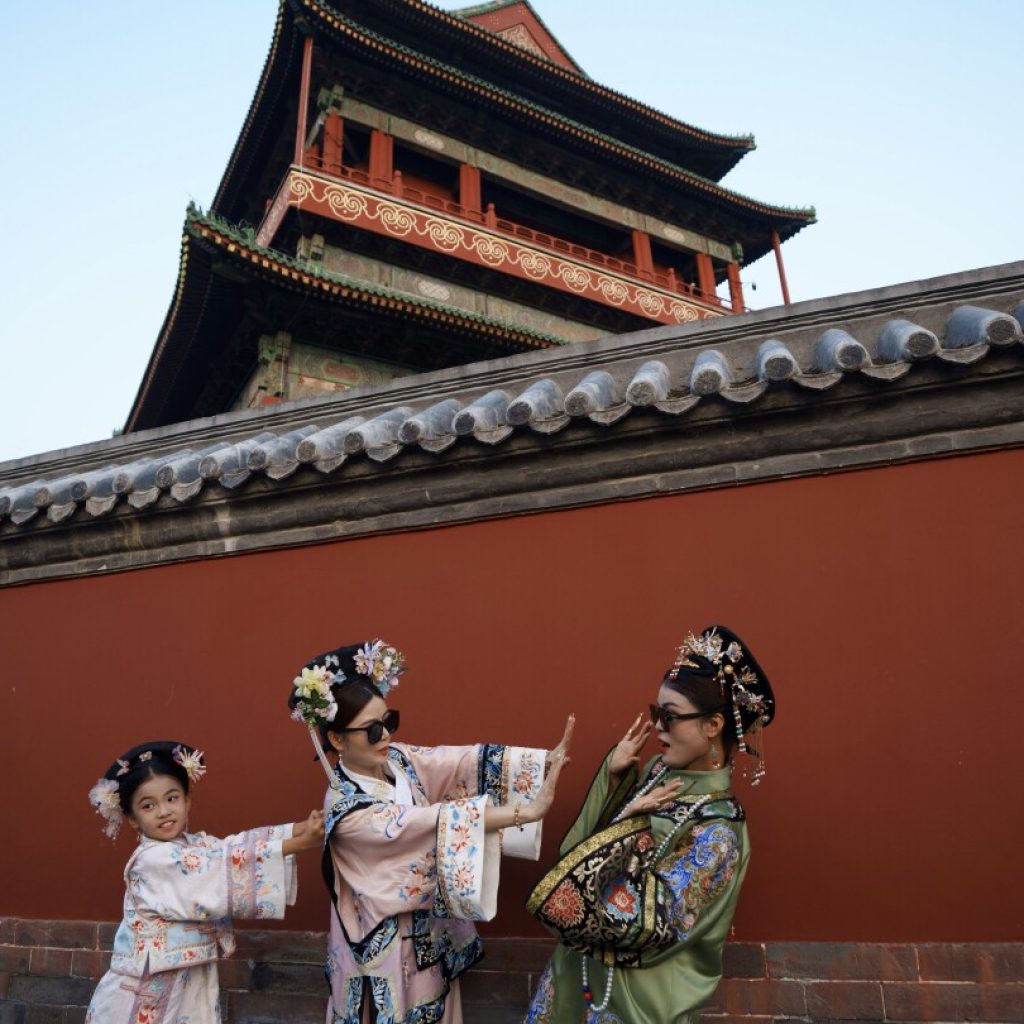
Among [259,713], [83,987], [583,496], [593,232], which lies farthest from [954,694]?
[593,232]

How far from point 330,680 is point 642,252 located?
15.5 meters

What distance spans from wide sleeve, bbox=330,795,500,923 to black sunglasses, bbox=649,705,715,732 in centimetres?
63

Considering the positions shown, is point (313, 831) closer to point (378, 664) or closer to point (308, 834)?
point (308, 834)

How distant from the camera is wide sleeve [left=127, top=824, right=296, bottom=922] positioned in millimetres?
2879

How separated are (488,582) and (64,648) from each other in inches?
103

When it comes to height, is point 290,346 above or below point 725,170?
below

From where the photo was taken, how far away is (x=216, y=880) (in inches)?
114

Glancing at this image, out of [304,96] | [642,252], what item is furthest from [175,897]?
[642,252]

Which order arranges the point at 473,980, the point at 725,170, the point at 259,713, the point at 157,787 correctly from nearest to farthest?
1. the point at 157,787
2. the point at 473,980
3. the point at 259,713
4. the point at 725,170

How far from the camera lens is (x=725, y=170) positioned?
19547mm

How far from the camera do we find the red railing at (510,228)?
43.2 feet

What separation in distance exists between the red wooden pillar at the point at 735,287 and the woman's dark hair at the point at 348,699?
53.4 ft

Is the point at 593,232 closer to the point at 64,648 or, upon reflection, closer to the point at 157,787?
the point at 64,648

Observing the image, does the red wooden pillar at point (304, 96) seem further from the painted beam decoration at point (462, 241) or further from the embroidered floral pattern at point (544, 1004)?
the embroidered floral pattern at point (544, 1004)
